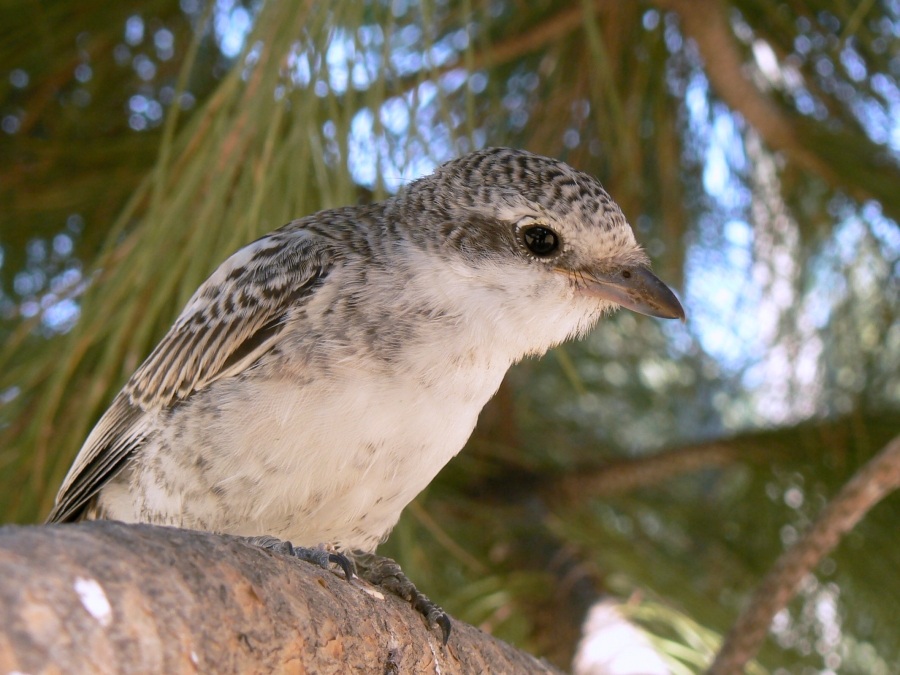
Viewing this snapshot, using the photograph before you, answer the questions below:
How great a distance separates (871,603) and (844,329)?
3.09 feet

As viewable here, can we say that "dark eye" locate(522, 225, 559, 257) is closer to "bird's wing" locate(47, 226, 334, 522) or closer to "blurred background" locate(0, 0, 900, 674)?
"bird's wing" locate(47, 226, 334, 522)

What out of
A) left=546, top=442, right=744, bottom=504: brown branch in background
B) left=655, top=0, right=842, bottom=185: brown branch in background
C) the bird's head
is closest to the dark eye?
the bird's head

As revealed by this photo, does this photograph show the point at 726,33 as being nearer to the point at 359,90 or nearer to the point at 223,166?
the point at 359,90

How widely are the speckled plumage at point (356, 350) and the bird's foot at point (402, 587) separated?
11 cm

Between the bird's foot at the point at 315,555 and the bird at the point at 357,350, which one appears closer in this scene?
the bird's foot at the point at 315,555

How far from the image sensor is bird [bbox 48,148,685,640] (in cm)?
190

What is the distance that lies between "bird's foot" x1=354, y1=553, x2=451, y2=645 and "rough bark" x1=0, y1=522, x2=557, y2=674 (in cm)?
9

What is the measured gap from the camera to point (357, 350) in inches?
74.8

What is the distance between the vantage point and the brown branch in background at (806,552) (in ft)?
7.09

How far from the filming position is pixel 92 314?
2.22 meters

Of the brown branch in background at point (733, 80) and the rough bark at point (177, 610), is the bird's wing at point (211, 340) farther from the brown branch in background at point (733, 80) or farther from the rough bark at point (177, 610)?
the brown branch in background at point (733, 80)

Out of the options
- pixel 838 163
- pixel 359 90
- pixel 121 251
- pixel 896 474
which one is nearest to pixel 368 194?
pixel 359 90

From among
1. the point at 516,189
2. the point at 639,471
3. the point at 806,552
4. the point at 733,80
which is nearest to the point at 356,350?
the point at 516,189

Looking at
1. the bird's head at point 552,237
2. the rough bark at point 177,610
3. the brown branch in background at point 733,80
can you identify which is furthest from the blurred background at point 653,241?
the rough bark at point 177,610
